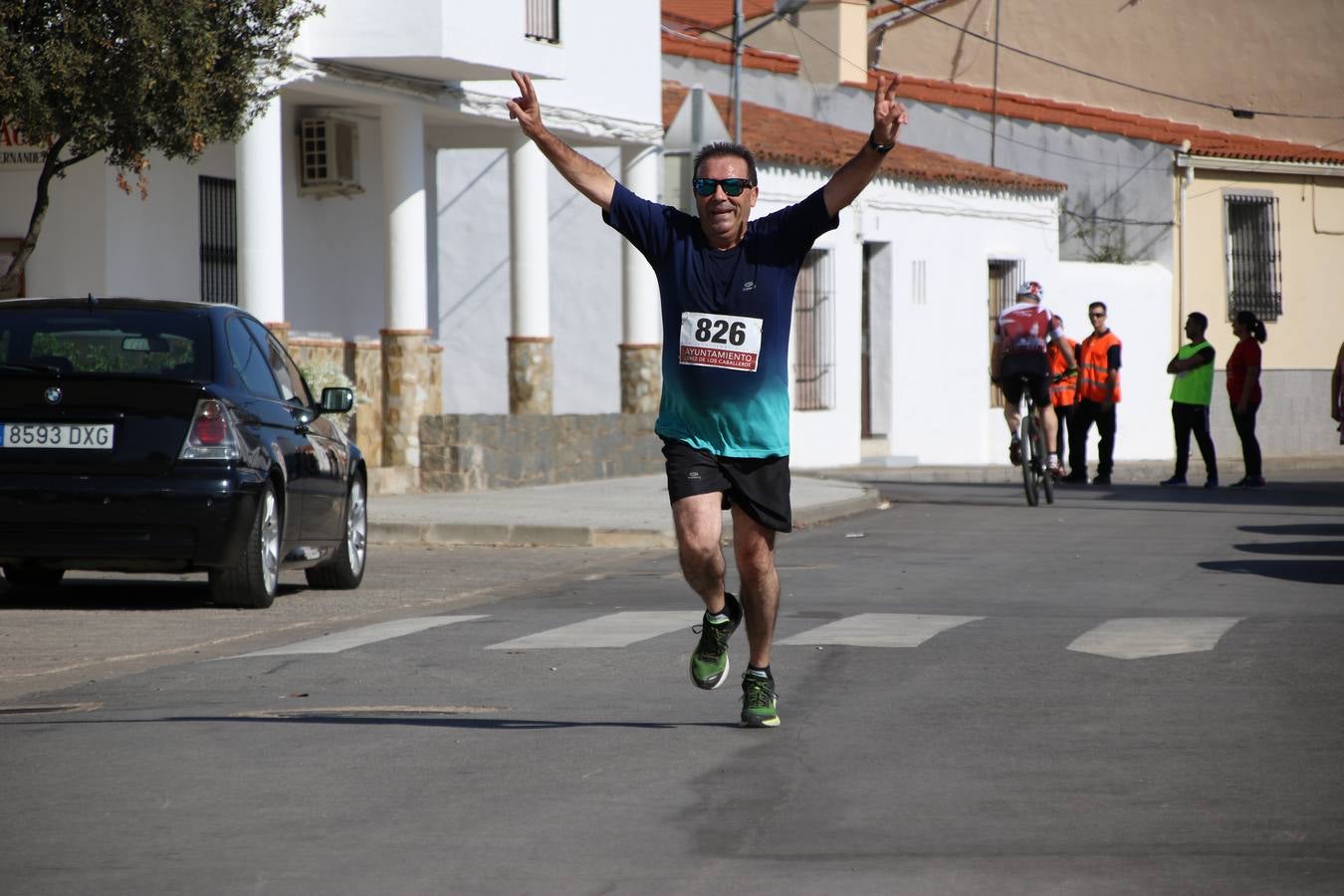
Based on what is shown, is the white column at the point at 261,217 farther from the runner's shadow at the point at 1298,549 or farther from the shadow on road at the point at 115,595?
the runner's shadow at the point at 1298,549

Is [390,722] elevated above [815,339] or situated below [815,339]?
below

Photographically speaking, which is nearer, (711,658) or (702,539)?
(702,539)

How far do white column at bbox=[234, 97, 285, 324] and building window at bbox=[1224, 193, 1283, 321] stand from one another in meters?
22.1

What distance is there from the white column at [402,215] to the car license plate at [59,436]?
36.2 ft

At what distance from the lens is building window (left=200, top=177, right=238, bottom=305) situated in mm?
21016

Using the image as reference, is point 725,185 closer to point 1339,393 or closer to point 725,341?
point 725,341

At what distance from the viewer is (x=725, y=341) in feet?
23.2

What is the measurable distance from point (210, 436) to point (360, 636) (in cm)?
152

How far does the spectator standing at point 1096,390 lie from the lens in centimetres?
2398

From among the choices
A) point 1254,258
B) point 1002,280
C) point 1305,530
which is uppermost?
point 1254,258

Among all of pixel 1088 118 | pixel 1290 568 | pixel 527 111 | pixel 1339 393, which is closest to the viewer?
pixel 527 111

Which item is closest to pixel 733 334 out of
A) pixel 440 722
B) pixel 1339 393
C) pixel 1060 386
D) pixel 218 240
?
pixel 440 722

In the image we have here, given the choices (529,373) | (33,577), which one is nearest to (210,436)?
(33,577)

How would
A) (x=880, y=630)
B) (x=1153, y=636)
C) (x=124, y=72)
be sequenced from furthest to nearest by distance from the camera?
(x=124, y=72), (x=880, y=630), (x=1153, y=636)
